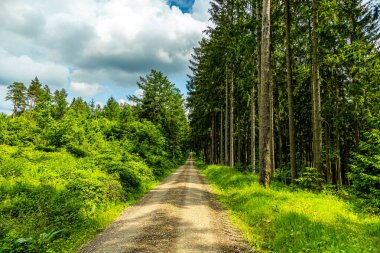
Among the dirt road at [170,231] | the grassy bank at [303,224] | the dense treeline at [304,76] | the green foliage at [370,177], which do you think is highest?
the dense treeline at [304,76]

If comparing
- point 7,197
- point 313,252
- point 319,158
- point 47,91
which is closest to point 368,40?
point 319,158

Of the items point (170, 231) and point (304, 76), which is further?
point (304, 76)

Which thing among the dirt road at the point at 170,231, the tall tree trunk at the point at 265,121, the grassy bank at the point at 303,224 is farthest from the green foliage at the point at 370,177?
the dirt road at the point at 170,231

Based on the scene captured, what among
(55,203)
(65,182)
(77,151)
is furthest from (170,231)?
(77,151)

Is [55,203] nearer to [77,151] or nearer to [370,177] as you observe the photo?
[370,177]

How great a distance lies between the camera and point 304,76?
63.2ft

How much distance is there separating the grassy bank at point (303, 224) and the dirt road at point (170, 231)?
70 cm

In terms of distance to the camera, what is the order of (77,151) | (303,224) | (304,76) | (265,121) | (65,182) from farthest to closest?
(77,151) → (304,76) → (265,121) → (65,182) → (303,224)

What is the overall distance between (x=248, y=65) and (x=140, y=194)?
11.6 meters

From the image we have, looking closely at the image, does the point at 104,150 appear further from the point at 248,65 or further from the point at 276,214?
the point at 276,214

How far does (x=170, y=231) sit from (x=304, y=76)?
16467 millimetres

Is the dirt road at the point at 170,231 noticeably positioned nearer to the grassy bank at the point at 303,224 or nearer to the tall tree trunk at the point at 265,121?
the grassy bank at the point at 303,224

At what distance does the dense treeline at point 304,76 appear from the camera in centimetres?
1130

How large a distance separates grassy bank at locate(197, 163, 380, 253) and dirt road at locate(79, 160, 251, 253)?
70 cm
